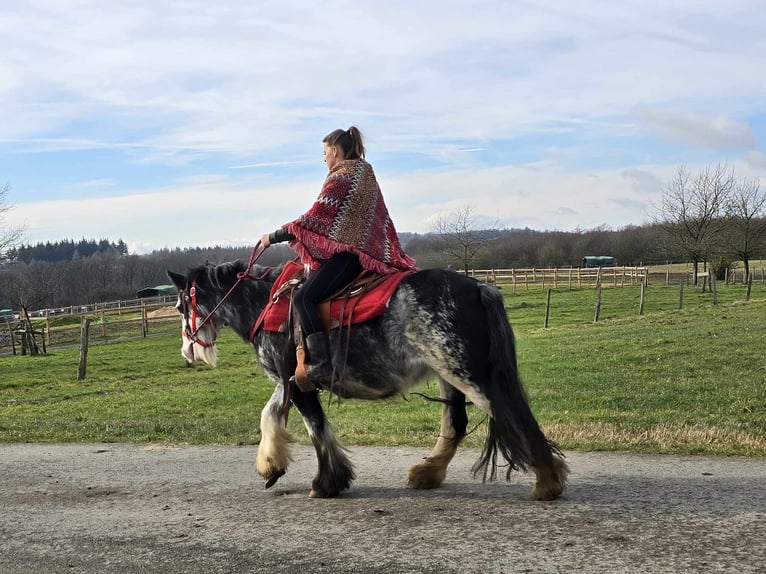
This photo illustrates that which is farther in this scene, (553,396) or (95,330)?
(95,330)

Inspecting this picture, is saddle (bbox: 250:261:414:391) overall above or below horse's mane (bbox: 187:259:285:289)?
below

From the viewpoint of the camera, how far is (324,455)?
21.7ft

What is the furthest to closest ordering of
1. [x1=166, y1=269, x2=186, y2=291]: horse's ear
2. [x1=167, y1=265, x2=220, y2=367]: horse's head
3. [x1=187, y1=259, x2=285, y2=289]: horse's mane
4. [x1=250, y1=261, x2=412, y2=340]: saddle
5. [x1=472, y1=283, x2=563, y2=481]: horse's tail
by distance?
[x1=166, y1=269, x2=186, y2=291]: horse's ear → [x1=167, y1=265, x2=220, y2=367]: horse's head → [x1=187, y1=259, x2=285, y2=289]: horse's mane → [x1=250, y1=261, x2=412, y2=340]: saddle → [x1=472, y1=283, x2=563, y2=481]: horse's tail

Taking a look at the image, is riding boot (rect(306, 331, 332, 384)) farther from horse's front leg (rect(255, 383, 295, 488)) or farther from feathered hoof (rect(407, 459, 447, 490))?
feathered hoof (rect(407, 459, 447, 490))

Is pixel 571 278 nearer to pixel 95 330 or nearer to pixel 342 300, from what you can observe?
pixel 95 330

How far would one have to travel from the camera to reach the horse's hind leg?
655 centimetres

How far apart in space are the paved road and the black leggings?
1495mm

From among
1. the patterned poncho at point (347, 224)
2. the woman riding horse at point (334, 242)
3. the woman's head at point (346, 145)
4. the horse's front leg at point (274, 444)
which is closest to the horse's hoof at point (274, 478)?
the horse's front leg at point (274, 444)

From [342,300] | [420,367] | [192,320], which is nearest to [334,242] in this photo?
[342,300]

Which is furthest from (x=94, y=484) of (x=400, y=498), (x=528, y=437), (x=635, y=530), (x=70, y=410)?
(x=70, y=410)

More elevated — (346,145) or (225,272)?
(346,145)

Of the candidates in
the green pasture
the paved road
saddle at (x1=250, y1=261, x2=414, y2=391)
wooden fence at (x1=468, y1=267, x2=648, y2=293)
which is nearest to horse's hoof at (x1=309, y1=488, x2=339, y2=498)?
the paved road

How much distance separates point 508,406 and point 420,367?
785mm

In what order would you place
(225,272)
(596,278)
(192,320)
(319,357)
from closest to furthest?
(319,357), (225,272), (192,320), (596,278)
